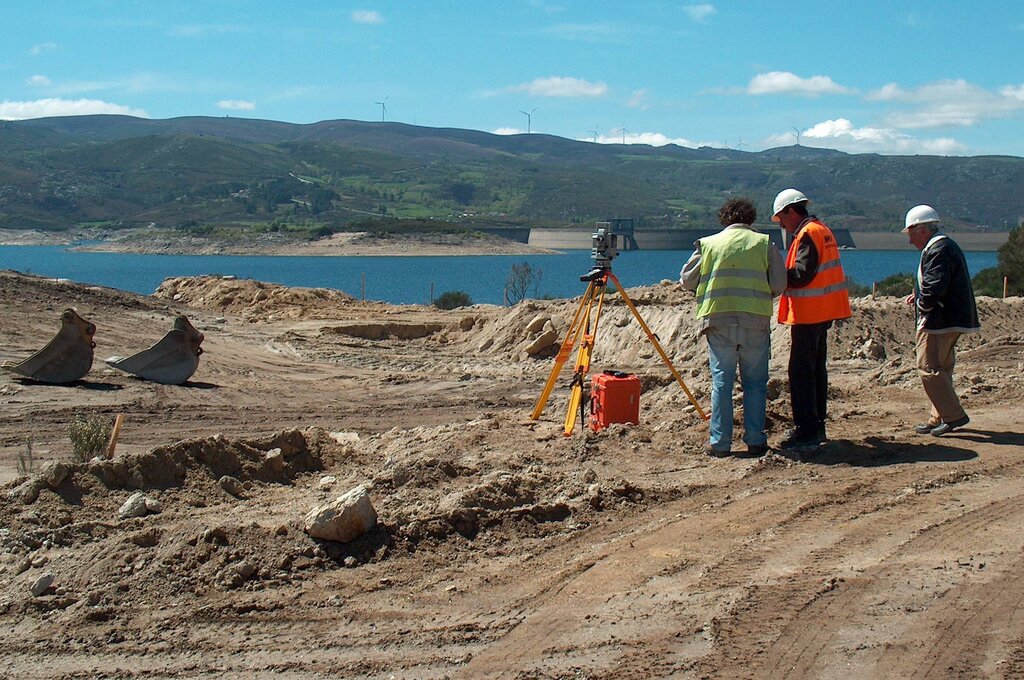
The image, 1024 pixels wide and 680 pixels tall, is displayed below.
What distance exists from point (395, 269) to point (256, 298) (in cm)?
6159

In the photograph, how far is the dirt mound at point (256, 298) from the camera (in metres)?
29.1

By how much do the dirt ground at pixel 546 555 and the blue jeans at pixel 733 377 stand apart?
20 centimetres

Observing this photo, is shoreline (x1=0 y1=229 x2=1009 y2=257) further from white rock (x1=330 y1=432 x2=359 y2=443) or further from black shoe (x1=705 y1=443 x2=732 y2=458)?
black shoe (x1=705 y1=443 x2=732 y2=458)

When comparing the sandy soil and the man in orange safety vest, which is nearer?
the man in orange safety vest

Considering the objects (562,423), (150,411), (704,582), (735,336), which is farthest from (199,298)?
(704,582)

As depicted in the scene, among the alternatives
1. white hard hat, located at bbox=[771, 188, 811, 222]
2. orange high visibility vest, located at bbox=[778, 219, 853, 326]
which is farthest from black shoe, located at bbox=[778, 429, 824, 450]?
white hard hat, located at bbox=[771, 188, 811, 222]

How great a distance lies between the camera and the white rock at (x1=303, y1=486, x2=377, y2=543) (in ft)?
18.5

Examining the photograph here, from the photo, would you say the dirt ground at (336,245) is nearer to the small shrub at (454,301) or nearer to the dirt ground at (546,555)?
the small shrub at (454,301)

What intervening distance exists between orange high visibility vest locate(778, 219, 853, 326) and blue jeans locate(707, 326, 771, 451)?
319mm

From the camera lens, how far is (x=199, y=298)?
32.5 m

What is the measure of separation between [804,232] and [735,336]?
859mm

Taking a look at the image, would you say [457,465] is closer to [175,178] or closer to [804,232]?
[804,232]

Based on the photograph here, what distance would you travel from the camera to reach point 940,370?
305 inches

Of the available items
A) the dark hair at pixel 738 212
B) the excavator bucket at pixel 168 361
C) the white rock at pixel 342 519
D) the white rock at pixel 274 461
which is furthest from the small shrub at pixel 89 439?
the excavator bucket at pixel 168 361
